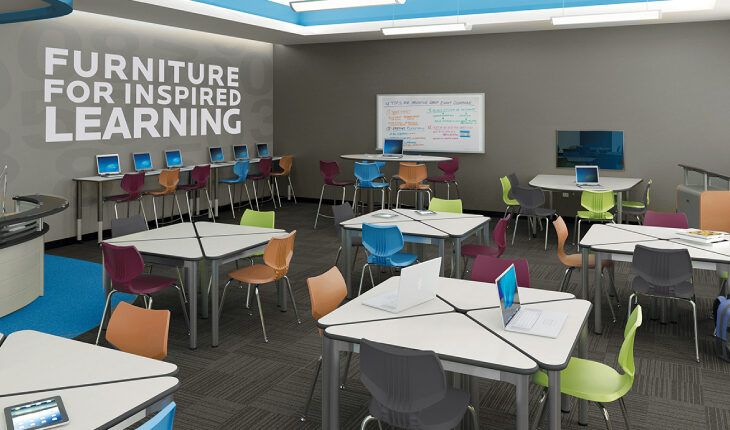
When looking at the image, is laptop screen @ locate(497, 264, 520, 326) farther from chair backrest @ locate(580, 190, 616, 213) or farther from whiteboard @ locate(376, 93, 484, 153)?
whiteboard @ locate(376, 93, 484, 153)

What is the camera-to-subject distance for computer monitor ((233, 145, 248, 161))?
1063cm

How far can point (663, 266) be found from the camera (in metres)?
4.14

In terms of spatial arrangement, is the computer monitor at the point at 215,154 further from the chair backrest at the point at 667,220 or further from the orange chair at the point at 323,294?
the orange chair at the point at 323,294

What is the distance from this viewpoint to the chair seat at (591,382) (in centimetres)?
271

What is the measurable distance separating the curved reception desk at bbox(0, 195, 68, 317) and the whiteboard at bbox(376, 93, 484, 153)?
21.4ft

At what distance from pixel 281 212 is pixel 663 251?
7.37 meters

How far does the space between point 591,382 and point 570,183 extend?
6059 millimetres

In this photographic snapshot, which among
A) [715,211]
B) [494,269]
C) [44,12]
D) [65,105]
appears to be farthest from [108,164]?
[715,211]

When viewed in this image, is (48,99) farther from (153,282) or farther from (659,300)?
(659,300)

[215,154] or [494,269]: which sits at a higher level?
[215,154]

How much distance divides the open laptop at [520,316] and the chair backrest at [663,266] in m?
1.57

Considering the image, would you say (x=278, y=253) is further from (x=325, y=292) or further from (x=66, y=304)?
(x=66, y=304)

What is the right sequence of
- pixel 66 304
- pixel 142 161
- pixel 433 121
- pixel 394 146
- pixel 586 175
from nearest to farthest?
pixel 66 304 → pixel 586 175 → pixel 142 161 → pixel 394 146 → pixel 433 121

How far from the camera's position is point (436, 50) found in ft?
33.7
